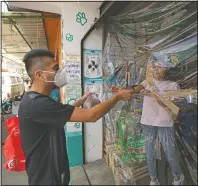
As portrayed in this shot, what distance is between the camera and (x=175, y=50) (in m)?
1.17

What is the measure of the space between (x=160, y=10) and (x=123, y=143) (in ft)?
3.99

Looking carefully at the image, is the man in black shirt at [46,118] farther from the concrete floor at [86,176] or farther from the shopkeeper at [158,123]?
the concrete floor at [86,176]

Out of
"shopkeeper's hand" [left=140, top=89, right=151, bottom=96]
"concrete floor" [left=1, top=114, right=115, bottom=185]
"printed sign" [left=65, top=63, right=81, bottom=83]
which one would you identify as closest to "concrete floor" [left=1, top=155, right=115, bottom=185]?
"concrete floor" [left=1, top=114, right=115, bottom=185]

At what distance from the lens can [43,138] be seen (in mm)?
1297

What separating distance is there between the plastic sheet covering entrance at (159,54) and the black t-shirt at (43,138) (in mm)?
610

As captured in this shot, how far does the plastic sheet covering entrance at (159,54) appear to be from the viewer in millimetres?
1087

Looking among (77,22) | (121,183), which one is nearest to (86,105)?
(121,183)

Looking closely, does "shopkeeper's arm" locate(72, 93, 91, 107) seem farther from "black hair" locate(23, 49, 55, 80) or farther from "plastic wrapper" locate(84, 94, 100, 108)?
"black hair" locate(23, 49, 55, 80)

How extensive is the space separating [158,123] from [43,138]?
722 mm

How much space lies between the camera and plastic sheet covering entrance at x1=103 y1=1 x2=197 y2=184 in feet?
3.57

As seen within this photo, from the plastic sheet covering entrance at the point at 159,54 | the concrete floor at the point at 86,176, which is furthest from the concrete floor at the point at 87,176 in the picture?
the plastic sheet covering entrance at the point at 159,54

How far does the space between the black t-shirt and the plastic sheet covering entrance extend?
0.61m

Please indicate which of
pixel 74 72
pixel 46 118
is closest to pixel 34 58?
pixel 46 118

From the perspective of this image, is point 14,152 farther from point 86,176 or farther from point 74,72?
point 74,72
